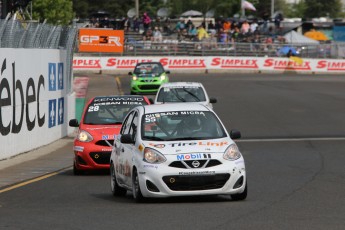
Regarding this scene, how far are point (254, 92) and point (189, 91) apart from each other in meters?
17.9

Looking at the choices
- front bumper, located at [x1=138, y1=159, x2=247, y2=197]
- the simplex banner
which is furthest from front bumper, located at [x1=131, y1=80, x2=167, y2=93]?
front bumper, located at [x1=138, y1=159, x2=247, y2=197]

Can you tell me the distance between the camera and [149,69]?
47750mm

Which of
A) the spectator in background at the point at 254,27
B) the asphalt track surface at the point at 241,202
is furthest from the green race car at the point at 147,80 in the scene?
the spectator in background at the point at 254,27

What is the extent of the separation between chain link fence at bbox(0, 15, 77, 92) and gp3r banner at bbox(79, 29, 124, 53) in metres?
30.4

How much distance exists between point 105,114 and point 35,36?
5.50 m

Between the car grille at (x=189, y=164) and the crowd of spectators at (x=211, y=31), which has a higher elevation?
the car grille at (x=189, y=164)

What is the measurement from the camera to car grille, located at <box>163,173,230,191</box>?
1268 cm

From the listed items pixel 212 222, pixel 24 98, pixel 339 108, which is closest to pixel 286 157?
pixel 24 98

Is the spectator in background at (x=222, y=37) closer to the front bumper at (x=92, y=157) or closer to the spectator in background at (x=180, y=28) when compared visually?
the spectator in background at (x=180, y=28)

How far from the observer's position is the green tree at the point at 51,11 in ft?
174

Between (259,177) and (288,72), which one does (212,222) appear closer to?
(259,177)

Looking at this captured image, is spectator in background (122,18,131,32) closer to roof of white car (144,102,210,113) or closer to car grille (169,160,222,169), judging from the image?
roof of white car (144,102,210,113)

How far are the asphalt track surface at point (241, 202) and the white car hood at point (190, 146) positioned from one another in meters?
0.69

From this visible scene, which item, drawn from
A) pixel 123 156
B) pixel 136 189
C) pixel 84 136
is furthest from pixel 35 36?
pixel 136 189
